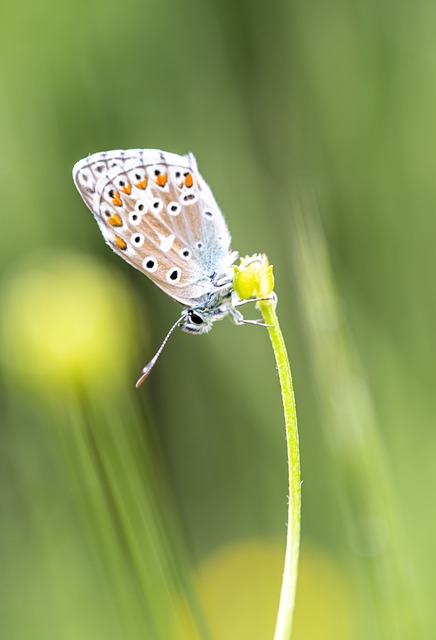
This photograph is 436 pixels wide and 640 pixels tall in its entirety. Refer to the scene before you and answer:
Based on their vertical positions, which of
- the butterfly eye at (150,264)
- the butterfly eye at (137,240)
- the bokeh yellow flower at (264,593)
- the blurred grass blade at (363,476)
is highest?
the butterfly eye at (137,240)

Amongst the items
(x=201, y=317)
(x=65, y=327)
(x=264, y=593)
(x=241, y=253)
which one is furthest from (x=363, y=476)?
(x=241, y=253)

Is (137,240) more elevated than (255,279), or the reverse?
(137,240)

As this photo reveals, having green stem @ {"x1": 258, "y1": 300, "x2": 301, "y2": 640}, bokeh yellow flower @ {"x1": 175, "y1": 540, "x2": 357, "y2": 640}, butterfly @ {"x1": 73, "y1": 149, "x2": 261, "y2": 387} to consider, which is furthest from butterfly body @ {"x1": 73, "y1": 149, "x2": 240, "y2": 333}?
bokeh yellow flower @ {"x1": 175, "y1": 540, "x2": 357, "y2": 640}

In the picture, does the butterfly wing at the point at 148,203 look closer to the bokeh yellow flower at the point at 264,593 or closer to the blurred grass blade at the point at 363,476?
the blurred grass blade at the point at 363,476

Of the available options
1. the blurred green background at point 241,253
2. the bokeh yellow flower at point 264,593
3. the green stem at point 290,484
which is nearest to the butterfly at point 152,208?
the blurred green background at point 241,253

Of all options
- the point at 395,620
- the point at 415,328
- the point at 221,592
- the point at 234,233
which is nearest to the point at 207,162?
the point at 234,233

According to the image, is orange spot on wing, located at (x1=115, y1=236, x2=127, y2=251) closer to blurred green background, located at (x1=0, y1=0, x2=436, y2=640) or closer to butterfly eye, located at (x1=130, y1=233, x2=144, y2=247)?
butterfly eye, located at (x1=130, y1=233, x2=144, y2=247)

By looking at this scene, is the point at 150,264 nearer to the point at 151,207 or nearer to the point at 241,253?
the point at 151,207

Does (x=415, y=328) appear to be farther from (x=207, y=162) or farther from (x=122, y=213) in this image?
(x=122, y=213)
